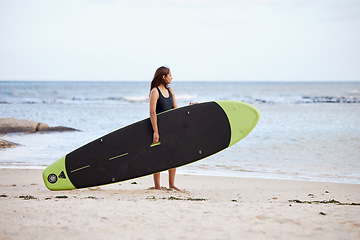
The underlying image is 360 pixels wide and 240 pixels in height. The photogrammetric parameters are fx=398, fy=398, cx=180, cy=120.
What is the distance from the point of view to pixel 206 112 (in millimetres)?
4207

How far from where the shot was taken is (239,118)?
4250 mm

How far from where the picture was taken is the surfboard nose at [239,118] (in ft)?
13.8

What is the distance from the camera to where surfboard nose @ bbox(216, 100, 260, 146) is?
421 centimetres

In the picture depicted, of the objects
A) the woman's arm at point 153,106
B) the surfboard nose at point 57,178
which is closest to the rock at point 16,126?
the surfboard nose at point 57,178

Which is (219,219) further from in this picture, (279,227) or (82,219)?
(82,219)

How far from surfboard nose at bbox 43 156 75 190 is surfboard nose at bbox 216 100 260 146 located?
1745mm

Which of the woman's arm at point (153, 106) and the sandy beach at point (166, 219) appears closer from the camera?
the sandy beach at point (166, 219)

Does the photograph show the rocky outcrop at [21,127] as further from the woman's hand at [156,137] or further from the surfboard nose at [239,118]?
the surfboard nose at [239,118]

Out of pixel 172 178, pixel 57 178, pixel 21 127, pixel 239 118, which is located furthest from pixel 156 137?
pixel 21 127

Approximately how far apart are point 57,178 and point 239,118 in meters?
2.00
